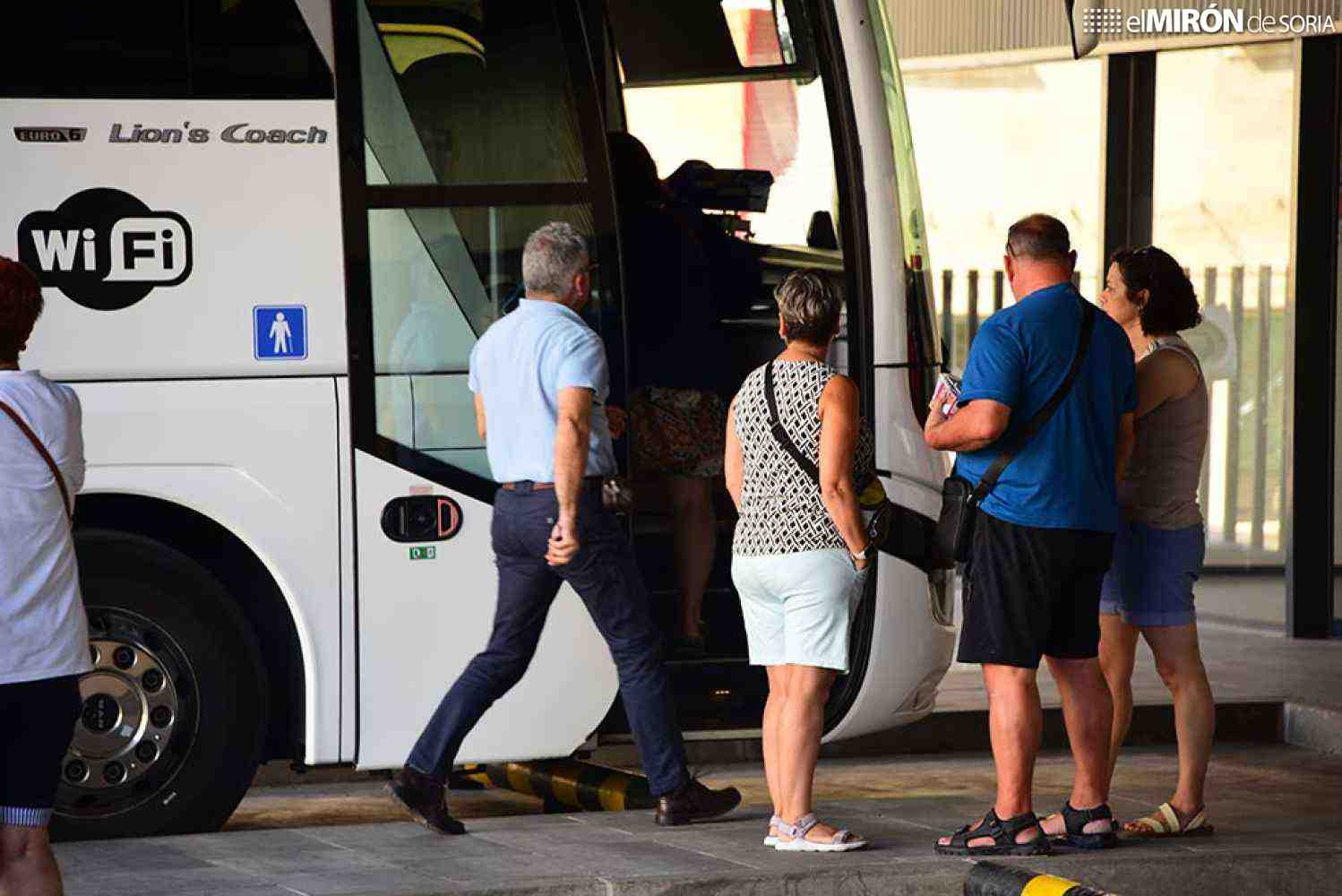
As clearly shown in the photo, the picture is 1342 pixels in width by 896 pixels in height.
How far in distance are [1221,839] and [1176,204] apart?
7.52 metres

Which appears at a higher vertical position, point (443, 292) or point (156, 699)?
point (443, 292)

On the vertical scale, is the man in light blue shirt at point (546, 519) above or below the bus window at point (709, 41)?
below

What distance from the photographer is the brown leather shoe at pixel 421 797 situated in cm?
630

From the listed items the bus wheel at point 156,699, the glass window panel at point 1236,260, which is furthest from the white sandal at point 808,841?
the glass window panel at point 1236,260

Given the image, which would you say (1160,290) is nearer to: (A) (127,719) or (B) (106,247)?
(B) (106,247)

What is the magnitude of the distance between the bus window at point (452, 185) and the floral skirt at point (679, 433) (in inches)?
42.2

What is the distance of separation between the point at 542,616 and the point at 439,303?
1.00m

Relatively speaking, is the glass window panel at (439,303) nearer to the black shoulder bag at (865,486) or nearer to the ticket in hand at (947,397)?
the black shoulder bag at (865,486)

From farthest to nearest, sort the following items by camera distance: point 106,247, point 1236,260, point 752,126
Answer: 1. point 1236,260
2. point 752,126
3. point 106,247

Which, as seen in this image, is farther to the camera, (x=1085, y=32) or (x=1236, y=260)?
(x=1236, y=260)

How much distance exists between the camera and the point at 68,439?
4348mm

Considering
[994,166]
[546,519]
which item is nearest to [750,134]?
[546,519]

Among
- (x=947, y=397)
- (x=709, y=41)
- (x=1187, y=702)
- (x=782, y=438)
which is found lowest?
(x=1187, y=702)

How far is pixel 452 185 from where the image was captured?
6484mm
